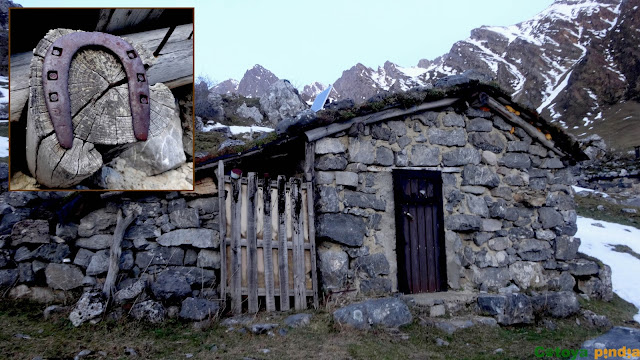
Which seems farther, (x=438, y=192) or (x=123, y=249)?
(x=438, y=192)

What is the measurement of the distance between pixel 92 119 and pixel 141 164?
0.63m

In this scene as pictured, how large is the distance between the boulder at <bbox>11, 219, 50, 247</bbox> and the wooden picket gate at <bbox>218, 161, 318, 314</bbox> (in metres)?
2.15

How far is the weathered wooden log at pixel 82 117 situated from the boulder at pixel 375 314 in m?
3.11

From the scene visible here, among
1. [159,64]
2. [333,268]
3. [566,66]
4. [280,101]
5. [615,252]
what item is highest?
[566,66]

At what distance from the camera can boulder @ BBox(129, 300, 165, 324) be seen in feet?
15.4

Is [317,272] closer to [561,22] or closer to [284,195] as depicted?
[284,195]

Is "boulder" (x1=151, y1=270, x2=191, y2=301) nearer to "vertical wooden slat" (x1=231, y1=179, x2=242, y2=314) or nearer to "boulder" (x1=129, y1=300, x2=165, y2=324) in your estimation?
"boulder" (x1=129, y1=300, x2=165, y2=324)

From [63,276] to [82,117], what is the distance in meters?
3.16

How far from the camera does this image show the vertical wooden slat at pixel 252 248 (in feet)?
17.1

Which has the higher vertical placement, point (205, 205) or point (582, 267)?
point (205, 205)

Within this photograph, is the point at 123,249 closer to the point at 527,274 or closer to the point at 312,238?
the point at 312,238

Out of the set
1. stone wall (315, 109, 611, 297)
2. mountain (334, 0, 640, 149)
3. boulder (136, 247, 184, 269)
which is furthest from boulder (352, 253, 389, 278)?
mountain (334, 0, 640, 149)

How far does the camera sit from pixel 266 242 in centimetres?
541

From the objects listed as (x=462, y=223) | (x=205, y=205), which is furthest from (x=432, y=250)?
(x=205, y=205)
